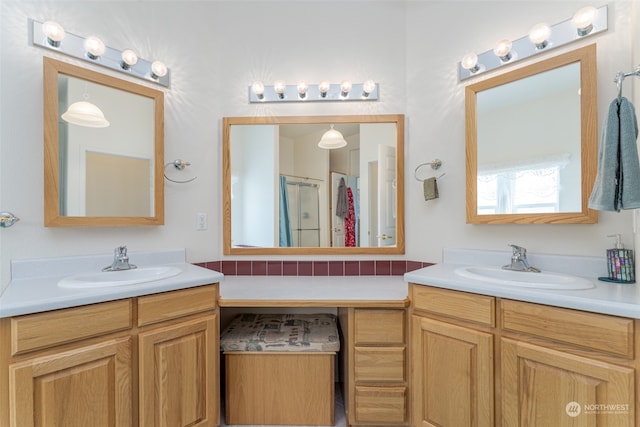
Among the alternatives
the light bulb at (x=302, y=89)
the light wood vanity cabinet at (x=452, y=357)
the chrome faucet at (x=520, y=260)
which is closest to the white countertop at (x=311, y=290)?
the light wood vanity cabinet at (x=452, y=357)

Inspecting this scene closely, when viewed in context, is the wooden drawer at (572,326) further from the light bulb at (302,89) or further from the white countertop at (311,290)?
the light bulb at (302,89)

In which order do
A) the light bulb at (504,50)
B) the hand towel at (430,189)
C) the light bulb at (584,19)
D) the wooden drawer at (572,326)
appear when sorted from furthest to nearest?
the hand towel at (430,189), the light bulb at (504,50), the light bulb at (584,19), the wooden drawer at (572,326)

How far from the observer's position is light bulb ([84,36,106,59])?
143cm

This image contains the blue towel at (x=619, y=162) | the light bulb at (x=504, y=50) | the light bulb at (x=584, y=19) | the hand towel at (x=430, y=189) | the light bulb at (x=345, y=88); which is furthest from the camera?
the light bulb at (x=345, y=88)

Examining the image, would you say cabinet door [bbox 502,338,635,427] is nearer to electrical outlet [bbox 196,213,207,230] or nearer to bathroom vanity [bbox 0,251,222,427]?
bathroom vanity [bbox 0,251,222,427]

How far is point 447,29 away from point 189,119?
5.65 feet

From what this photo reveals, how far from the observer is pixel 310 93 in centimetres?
189

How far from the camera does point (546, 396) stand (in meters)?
1.02

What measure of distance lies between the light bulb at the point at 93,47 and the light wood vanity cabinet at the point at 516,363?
1.97m

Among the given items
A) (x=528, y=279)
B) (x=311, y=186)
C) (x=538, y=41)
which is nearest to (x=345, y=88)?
(x=311, y=186)

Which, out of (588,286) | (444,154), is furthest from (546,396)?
(444,154)

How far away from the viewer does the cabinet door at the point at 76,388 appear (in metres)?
0.95

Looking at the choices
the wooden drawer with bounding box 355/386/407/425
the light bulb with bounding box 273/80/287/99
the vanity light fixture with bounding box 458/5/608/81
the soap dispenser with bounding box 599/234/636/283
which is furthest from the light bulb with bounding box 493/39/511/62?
the wooden drawer with bounding box 355/386/407/425
